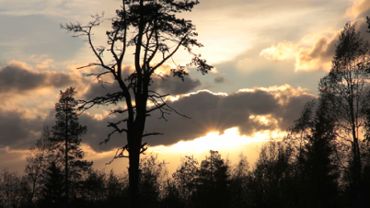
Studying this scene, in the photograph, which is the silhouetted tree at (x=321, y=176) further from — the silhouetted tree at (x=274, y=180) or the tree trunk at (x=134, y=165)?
the tree trunk at (x=134, y=165)

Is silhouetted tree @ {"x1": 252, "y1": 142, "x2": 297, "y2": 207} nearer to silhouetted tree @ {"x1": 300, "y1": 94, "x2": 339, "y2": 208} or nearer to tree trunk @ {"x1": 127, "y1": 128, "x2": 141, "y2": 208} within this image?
silhouetted tree @ {"x1": 300, "y1": 94, "x2": 339, "y2": 208}

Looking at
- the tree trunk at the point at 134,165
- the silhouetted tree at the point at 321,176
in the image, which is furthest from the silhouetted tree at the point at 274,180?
the tree trunk at the point at 134,165

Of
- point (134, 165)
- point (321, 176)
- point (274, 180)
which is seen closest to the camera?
point (134, 165)

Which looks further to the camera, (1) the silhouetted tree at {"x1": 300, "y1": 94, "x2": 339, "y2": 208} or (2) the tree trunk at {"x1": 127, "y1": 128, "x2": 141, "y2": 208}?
(1) the silhouetted tree at {"x1": 300, "y1": 94, "x2": 339, "y2": 208}

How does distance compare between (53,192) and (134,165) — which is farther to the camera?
(53,192)

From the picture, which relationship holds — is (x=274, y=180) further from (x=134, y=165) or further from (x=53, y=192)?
(x=134, y=165)

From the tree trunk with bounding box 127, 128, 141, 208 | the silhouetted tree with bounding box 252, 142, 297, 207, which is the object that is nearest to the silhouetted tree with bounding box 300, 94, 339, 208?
the silhouetted tree with bounding box 252, 142, 297, 207

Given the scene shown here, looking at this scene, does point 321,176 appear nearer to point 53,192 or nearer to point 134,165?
point 53,192

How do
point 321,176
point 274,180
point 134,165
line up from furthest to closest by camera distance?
1. point 274,180
2. point 321,176
3. point 134,165

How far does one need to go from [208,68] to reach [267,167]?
225ft

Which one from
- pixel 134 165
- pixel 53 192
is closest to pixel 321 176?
pixel 53 192

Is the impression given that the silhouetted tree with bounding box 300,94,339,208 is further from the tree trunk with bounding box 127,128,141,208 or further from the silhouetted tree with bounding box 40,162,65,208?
the tree trunk with bounding box 127,128,141,208

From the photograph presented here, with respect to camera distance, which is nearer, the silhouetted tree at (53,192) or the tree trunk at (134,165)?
the tree trunk at (134,165)

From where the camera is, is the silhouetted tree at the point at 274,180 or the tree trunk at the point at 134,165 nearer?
the tree trunk at the point at 134,165
